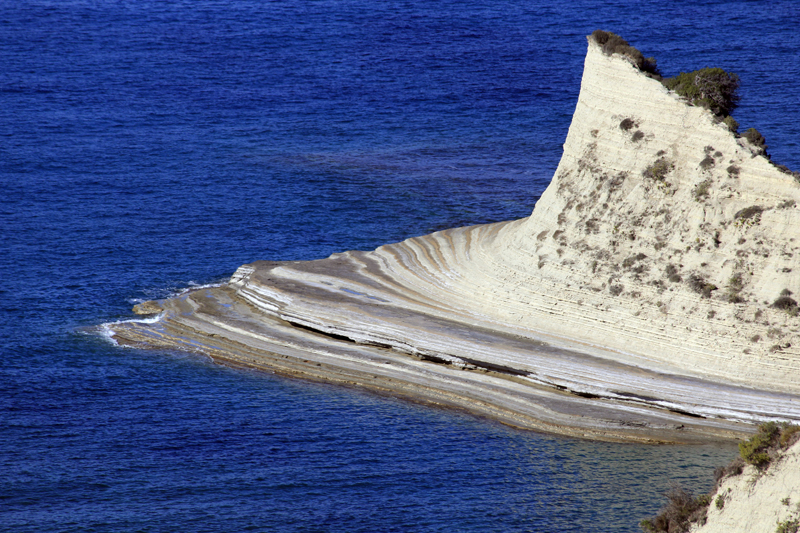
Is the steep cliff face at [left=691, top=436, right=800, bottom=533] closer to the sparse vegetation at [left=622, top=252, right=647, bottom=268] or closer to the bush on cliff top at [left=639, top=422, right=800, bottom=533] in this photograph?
the bush on cliff top at [left=639, top=422, right=800, bottom=533]

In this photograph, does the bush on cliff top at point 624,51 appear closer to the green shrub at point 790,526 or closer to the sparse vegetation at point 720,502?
the sparse vegetation at point 720,502

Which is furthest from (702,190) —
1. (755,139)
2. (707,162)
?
(755,139)

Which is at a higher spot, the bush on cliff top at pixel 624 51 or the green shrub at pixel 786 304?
the bush on cliff top at pixel 624 51

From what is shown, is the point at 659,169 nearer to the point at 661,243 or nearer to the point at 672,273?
the point at 661,243

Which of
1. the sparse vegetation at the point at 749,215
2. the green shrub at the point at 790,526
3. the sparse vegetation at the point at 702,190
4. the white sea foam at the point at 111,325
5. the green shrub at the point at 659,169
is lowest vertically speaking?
the white sea foam at the point at 111,325

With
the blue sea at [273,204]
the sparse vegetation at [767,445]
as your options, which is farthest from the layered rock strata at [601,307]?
the sparse vegetation at [767,445]

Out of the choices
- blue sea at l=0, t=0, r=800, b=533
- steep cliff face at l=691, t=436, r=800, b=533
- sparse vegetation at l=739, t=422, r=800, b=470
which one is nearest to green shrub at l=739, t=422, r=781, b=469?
sparse vegetation at l=739, t=422, r=800, b=470
